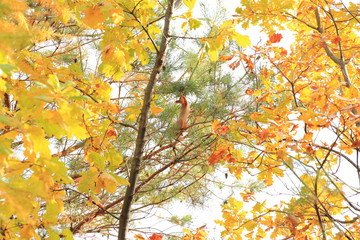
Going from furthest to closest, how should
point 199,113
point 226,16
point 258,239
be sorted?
point 258,239
point 226,16
point 199,113

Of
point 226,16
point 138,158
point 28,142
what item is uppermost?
point 226,16

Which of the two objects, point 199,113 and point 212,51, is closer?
point 212,51

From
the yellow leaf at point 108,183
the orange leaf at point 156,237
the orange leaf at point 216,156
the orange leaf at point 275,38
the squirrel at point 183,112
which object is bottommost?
the yellow leaf at point 108,183

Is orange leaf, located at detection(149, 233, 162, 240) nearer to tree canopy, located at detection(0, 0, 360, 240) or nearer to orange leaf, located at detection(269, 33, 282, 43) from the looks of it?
tree canopy, located at detection(0, 0, 360, 240)

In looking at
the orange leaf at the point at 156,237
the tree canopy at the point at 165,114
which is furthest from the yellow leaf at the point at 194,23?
the orange leaf at the point at 156,237

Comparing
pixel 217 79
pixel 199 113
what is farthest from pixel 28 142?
pixel 217 79

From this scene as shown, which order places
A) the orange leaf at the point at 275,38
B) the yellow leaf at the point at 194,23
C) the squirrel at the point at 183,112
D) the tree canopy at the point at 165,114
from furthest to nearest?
the orange leaf at the point at 275,38, the squirrel at the point at 183,112, the yellow leaf at the point at 194,23, the tree canopy at the point at 165,114

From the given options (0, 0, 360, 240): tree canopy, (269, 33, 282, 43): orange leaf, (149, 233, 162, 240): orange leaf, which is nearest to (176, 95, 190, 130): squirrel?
(0, 0, 360, 240): tree canopy

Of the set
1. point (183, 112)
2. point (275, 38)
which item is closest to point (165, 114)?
point (183, 112)

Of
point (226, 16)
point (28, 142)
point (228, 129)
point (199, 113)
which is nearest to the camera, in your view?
point (28, 142)

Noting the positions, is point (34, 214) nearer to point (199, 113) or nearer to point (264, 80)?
point (199, 113)

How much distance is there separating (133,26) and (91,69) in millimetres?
1374

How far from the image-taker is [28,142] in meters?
0.93

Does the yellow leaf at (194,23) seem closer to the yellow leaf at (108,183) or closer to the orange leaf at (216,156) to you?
the orange leaf at (216,156)
